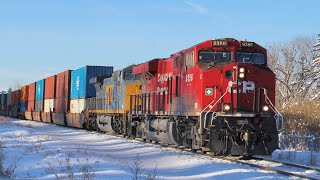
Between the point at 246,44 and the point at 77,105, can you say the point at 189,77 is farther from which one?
the point at 77,105

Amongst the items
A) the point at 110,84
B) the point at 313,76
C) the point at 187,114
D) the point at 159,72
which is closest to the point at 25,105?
the point at 110,84

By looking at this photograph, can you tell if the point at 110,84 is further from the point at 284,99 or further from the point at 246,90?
the point at 284,99

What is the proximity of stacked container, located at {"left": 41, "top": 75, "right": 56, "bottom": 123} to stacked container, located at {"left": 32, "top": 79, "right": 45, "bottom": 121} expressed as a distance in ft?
4.86

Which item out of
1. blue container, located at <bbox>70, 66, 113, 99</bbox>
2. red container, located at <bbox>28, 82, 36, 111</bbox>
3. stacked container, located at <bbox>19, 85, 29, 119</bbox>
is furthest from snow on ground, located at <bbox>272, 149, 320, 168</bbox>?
stacked container, located at <bbox>19, 85, 29, 119</bbox>

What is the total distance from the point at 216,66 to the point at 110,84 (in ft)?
51.0

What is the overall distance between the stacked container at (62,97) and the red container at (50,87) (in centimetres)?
80

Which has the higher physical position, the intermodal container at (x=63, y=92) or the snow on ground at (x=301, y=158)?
the intermodal container at (x=63, y=92)

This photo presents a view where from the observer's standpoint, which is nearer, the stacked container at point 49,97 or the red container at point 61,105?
the red container at point 61,105

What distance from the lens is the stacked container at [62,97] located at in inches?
1547

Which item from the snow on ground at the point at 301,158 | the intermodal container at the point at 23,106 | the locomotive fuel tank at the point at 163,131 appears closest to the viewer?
the snow on ground at the point at 301,158

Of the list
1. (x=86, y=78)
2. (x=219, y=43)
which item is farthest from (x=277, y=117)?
(x=86, y=78)

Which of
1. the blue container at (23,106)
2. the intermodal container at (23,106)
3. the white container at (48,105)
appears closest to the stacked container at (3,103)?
the blue container at (23,106)

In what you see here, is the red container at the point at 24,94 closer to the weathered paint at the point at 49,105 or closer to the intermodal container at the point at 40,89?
the intermodal container at the point at 40,89

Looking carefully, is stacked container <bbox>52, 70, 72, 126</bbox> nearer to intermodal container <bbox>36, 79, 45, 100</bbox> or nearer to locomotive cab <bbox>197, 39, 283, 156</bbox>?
intermodal container <bbox>36, 79, 45, 100</bbox>
